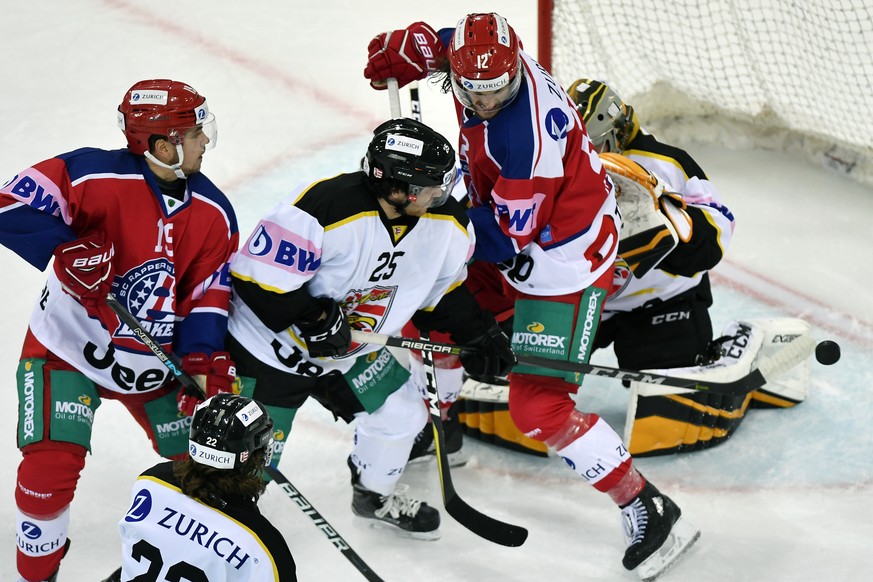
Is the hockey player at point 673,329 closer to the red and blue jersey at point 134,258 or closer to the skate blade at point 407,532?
the skate blade at point 407,532

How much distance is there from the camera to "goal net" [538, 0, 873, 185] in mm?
4340

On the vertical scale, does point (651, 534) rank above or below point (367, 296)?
below

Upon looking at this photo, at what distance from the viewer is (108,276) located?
251 cm

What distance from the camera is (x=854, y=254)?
4355 millimetres

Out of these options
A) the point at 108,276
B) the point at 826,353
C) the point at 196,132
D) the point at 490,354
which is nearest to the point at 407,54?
the point at 196,132

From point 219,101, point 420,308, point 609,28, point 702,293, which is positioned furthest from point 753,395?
point 219,101

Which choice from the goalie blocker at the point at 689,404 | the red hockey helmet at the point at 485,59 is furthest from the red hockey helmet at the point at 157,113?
the goalie blocker at the point at 689,404

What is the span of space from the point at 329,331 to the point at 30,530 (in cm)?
82

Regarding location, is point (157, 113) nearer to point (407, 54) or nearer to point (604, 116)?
point (407, 54)

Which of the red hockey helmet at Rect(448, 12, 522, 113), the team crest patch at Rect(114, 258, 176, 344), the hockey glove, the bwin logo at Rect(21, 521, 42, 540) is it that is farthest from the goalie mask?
the bwin logo at Rect(21, 521, 42, 540)

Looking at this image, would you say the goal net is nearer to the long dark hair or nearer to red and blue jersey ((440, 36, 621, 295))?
red and blue jersey ((440, 36, 621, 295))

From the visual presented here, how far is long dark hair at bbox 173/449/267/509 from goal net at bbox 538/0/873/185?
2.73 metres

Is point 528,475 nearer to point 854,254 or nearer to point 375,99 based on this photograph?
point 854,254

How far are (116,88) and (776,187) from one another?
9.61 ft
